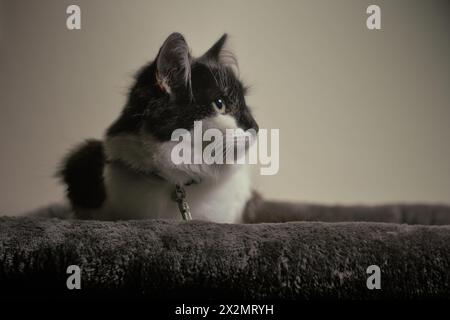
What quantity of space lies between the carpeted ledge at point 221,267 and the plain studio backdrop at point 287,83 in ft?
2.55

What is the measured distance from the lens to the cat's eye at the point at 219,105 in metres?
0.98

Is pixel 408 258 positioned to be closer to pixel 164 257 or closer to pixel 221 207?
pixel 164 257

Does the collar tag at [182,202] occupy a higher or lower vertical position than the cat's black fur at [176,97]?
lower

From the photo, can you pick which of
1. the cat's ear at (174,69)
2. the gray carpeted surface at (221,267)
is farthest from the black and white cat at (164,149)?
the gray carpeted surface at (221,267)

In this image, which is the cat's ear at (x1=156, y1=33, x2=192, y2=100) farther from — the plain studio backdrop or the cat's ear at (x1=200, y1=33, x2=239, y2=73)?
the plain studio backdrop

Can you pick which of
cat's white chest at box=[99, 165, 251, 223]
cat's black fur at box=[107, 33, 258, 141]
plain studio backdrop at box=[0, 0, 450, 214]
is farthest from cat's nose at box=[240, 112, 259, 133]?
plain studio backdrop at box=[0, 0, 450, 214]

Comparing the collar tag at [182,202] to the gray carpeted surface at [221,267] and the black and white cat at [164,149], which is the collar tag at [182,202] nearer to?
the black and white cat at [164,149]

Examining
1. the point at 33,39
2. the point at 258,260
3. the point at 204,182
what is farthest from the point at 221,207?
the point at 33,39

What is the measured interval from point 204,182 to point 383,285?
0.50 metres

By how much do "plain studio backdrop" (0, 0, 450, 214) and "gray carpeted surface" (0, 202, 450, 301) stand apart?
0.78 m

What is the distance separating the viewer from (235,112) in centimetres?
102

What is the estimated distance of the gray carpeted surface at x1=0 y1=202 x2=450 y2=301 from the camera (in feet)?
1.97

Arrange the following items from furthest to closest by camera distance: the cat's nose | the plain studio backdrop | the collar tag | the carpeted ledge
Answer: the plain studio backdrop
the cat's nose
the collar tag
the carpeted ledge

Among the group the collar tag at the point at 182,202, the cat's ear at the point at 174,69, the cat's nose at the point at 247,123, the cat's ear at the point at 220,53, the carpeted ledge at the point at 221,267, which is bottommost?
the carpeted ledge at the point at 221,267
